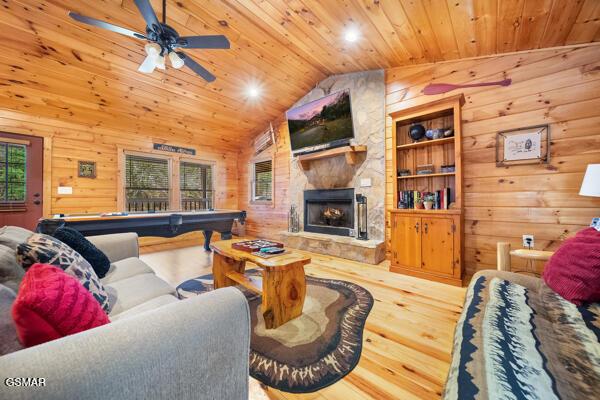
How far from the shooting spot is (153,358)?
0.62m

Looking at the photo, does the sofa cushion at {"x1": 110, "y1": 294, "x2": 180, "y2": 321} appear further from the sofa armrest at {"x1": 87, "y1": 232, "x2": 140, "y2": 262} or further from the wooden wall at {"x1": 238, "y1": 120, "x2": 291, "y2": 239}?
the wooden wall at {"x1": 238, "y1": 120, "x2": 291, "y2": 239}

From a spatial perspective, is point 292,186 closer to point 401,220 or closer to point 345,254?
point 345,254

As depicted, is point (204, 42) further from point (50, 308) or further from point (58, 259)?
point (50, 308)

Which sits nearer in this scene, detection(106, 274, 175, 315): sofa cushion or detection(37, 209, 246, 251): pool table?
detection(106, 274, 175, 315): sofa cushion

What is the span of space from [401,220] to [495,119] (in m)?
1.58

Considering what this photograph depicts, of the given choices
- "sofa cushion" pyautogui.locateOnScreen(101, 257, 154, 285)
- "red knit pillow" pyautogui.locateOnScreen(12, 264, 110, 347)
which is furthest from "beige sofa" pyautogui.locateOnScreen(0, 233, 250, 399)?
"sofa cushion" pyautogui.locateOnScreen(101, 257, 154, 285)

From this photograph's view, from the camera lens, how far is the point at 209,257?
12.9 feet

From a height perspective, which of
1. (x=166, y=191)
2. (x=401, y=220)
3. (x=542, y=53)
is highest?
(x=542, y=53)

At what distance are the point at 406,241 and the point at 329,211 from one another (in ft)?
5.27

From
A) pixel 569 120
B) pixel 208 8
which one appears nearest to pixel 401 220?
pixel 569 120

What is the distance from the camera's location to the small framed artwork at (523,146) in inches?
99.5

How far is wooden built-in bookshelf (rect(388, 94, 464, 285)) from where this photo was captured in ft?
8.96

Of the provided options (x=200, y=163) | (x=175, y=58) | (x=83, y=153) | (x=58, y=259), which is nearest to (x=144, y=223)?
(x=175, y=58)

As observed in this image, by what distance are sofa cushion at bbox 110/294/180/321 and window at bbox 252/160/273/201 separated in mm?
4194
